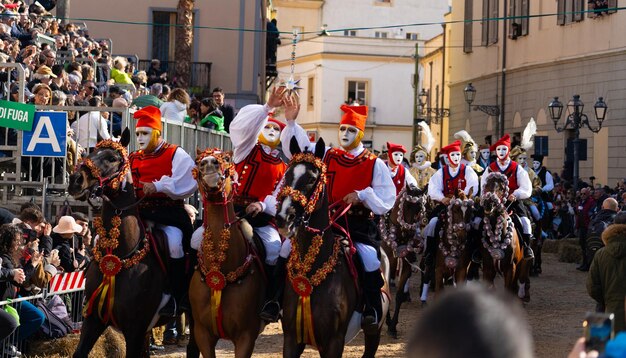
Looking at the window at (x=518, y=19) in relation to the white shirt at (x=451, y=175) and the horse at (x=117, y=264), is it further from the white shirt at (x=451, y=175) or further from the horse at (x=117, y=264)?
the horse at (x=117, y=264)

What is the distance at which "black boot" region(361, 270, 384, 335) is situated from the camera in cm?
988

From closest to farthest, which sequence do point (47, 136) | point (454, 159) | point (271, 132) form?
point (271, 132) < point (47, 136) < point (454, 159)

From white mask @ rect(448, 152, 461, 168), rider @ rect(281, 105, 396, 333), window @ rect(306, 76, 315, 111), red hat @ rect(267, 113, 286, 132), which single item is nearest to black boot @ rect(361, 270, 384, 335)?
rider @ rect(281, 105, 396, 333)

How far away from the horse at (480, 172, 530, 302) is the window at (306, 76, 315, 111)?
6292 centimetres

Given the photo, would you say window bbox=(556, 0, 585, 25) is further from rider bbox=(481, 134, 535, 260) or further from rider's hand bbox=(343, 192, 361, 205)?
rider's hand bbox=(343, 192, 361, 205)

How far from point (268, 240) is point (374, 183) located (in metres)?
1.02

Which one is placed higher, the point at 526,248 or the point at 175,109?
the point at 175,109

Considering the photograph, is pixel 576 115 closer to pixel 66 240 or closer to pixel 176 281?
pixel 66 240

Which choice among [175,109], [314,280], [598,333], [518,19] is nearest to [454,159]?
[175,109]

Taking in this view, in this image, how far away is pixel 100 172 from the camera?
9.98m

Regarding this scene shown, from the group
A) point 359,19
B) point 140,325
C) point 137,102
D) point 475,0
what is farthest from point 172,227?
point 359,19

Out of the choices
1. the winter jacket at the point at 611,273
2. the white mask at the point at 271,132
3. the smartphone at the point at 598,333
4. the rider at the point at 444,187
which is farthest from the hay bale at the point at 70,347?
the smartphone at the point at 598,333

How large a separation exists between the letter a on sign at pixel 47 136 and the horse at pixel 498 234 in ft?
19.7

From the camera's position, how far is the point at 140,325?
10.2 meters
